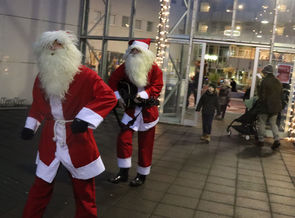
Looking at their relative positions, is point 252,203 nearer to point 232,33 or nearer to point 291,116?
point 291,116

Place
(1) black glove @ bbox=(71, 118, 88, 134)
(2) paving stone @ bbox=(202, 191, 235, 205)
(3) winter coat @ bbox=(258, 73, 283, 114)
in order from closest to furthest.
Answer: (1) black glove @ bbox=(71, 118, 88, 134), (2) paving stone @ bbox=(202, 191, 235, 205), (3) winter coat @ bbox=(258, 73, 283, 114)

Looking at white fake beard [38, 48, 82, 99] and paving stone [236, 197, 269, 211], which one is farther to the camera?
paving stone [236, 197, 269, 211]

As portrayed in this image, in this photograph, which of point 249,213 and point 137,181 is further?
point 137,181

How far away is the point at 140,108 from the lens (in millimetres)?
4844

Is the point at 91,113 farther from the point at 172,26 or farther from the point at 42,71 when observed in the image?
the point at 172,26

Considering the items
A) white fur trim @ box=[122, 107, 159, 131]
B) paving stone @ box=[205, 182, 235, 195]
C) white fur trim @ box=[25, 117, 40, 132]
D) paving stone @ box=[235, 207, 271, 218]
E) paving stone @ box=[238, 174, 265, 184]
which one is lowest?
paving stone @ box=[238, 174, 265, 184]

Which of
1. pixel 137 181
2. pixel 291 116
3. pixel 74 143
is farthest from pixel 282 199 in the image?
pixel 291 116

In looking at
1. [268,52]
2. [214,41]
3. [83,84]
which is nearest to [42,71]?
[83,84]

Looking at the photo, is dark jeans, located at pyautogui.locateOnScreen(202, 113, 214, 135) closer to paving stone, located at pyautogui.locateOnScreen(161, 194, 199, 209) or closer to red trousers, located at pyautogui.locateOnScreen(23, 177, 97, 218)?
paving stone, located at pyautogui.locateOnScreen(161, 194, 199, 209)

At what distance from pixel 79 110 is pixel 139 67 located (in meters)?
1.72

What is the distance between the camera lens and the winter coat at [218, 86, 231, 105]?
1233cm

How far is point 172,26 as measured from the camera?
10469 mm

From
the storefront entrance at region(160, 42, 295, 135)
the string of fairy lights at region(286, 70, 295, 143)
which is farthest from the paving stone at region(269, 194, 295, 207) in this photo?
the storefront entrance at region(160, 42, 295, 135)

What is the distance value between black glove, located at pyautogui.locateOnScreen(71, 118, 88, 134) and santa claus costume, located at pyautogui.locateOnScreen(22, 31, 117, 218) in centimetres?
4
